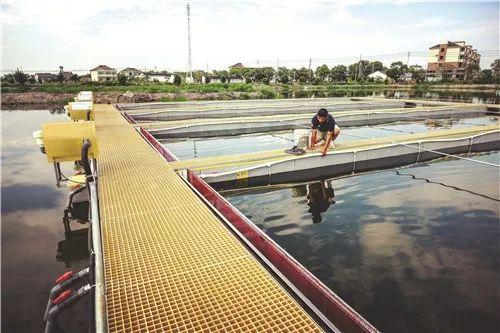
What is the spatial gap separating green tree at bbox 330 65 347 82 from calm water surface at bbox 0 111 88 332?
6535 centimetres

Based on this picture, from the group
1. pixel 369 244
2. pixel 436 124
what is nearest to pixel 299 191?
pixel 369 244

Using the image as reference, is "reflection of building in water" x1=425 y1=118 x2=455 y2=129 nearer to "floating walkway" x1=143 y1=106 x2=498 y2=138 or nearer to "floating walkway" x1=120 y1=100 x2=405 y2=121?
"floating walkway" x1=143 y1=106 x2=498 y2=138

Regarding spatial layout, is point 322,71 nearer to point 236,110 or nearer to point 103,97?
point 103,97

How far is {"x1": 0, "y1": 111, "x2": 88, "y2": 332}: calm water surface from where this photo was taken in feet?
12.3

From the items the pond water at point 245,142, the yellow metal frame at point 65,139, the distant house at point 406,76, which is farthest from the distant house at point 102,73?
the yellow metal frame at point 65,139

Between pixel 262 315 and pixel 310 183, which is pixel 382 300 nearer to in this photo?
pixel 262 315

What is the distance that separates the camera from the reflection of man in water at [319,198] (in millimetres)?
6552

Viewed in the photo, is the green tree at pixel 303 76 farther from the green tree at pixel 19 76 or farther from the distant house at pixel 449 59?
the green tree at pixel 19 76

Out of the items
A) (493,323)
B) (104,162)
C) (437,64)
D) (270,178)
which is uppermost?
(437,64)

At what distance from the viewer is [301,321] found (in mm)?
2463

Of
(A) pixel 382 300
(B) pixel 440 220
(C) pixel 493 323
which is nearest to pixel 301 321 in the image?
(A) pixel 382 300

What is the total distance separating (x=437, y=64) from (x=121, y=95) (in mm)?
78355

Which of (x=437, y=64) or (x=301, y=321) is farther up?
(x=437, y=64)

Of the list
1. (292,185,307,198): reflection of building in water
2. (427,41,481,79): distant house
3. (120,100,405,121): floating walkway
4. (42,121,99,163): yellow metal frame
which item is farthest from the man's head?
(427,41,481,79): distant house
